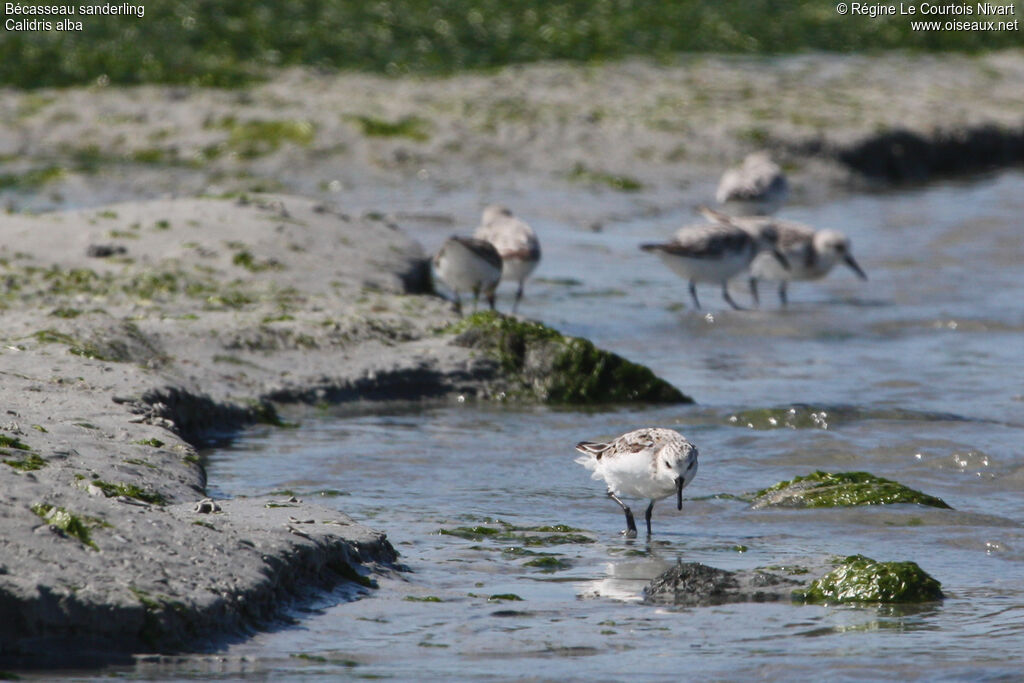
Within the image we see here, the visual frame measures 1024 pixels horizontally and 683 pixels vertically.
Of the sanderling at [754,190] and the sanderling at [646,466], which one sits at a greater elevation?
the sanderling at [754,190]

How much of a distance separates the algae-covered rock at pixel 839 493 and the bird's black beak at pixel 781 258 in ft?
22.6

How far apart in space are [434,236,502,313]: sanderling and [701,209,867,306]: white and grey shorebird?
11.0 feet

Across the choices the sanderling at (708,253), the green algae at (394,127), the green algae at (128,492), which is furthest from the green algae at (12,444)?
the green algae at (394,127)

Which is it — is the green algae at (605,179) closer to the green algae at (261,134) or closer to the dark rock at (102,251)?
the green algae at (261,134)

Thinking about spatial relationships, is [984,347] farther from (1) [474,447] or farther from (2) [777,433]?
(1) [474,447]

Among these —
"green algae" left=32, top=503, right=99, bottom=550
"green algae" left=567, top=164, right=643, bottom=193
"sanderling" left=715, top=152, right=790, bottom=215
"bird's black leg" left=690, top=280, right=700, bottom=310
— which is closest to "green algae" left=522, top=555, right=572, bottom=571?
"green algae" left=32, top=503, right=99, bottom=550

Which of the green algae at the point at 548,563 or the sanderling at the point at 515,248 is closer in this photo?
the green algae at the point at 548,563

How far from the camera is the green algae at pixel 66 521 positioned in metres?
5.49

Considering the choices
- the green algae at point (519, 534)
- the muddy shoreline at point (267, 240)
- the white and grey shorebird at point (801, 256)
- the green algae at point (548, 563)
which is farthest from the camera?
the white and grey shorebird at point (801, 256)

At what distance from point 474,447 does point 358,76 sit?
49.3 feet

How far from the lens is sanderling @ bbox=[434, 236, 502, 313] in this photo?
12039 millimetres

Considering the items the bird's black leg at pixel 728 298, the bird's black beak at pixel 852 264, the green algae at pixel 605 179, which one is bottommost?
the bird's black leg at pixel 728 298

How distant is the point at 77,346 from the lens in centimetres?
885

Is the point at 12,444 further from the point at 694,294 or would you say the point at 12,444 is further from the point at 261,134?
the point at 261,134
